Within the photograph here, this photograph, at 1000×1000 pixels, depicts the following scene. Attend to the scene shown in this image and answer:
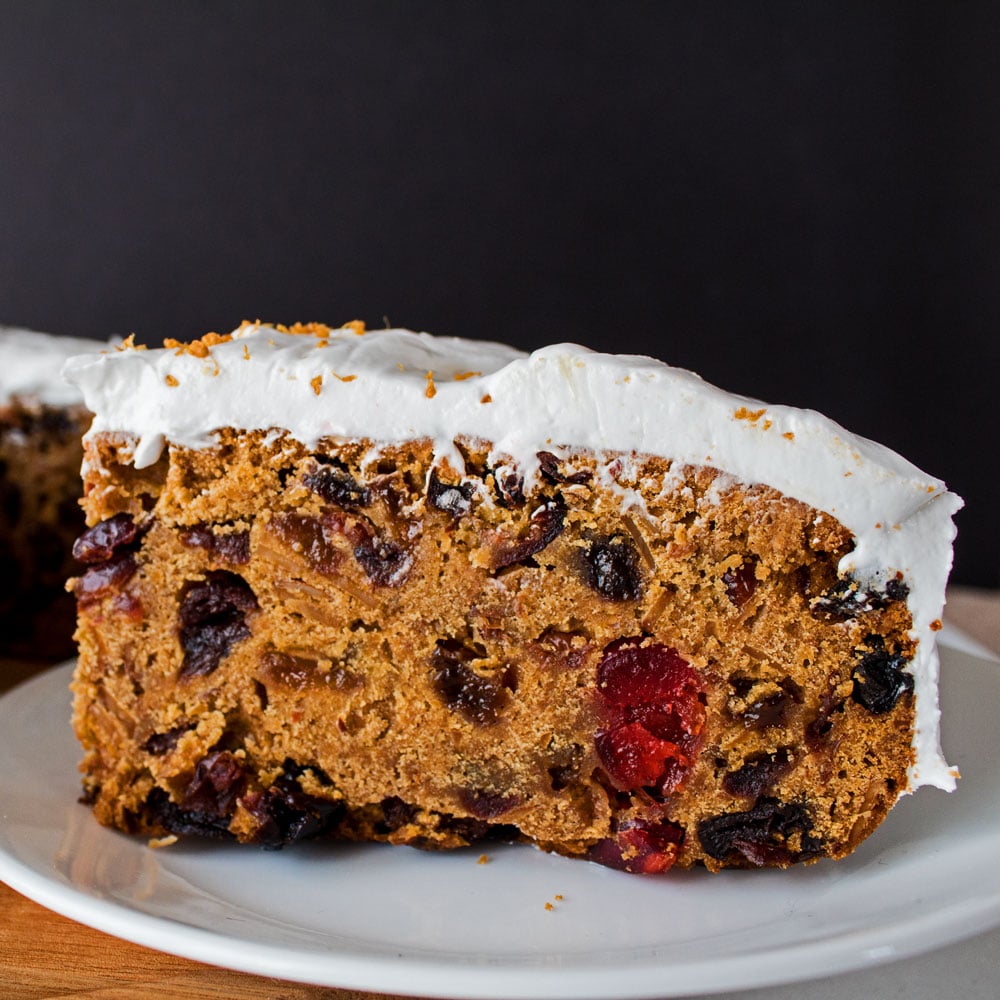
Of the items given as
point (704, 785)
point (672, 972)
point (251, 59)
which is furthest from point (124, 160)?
point (672, 972)

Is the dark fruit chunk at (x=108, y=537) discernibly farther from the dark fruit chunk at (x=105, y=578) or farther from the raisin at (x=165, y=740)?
the raisin at (x=165, y=740)

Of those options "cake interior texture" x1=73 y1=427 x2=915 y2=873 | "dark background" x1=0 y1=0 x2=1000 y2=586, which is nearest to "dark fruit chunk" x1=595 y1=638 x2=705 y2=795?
"cake interior texture" x1=73 y1=427 x2=915 y2=873

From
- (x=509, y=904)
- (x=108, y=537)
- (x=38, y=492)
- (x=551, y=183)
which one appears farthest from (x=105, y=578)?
(x=551, y=183)

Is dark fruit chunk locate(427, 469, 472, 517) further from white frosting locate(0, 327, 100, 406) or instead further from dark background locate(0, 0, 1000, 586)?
dark background locate(0, 0, 1000, 586)

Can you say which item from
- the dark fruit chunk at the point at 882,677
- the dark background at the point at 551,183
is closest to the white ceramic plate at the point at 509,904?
the dark fruit chunk at the point at 882,677

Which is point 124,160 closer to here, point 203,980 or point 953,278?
point 953,278

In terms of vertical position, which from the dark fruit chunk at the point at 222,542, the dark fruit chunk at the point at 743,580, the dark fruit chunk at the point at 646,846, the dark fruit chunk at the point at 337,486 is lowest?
the dark fruit chunk at the point at 646,846

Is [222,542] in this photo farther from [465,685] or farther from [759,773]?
[759,773]
